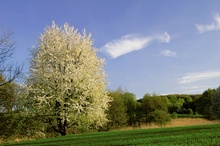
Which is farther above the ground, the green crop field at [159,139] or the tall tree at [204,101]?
the tall tree at [204,101]

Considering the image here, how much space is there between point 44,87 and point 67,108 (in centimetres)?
336

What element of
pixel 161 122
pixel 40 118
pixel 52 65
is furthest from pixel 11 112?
pixel 161 122

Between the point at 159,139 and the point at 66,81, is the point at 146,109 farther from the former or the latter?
the point at 159,139

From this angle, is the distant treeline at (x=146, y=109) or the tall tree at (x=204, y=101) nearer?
the distant treeline at (x=146, y=109)

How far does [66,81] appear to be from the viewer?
2900 cm

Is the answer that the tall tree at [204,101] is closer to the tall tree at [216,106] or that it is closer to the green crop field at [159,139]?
the tall tree at [216,106]

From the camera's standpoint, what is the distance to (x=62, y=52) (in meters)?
30.3

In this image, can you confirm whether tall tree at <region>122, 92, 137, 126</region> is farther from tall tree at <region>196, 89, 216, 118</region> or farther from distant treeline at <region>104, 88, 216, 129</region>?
tall tree at <region>196, 89, 216, 118</region>

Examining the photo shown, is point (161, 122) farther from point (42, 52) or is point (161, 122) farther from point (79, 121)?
point (42, 52)

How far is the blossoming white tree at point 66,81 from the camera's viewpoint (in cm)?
2891

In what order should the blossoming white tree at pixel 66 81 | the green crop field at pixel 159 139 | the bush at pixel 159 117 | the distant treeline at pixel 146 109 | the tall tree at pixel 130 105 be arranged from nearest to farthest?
the green crop field at pixel 159 139
the blossoming white tree at pixel 66 81
the distant treeline at pixel 146 109
the bush at pixel 159 117
the tall tree at pixel 130 105

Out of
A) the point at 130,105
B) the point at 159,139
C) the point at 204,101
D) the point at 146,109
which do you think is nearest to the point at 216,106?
the point at 146,109

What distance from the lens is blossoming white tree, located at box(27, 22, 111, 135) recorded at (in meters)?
28.9

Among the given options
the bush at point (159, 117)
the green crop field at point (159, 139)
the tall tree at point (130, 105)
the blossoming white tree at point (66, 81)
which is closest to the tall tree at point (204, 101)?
the tall tree at point (130, 105)
